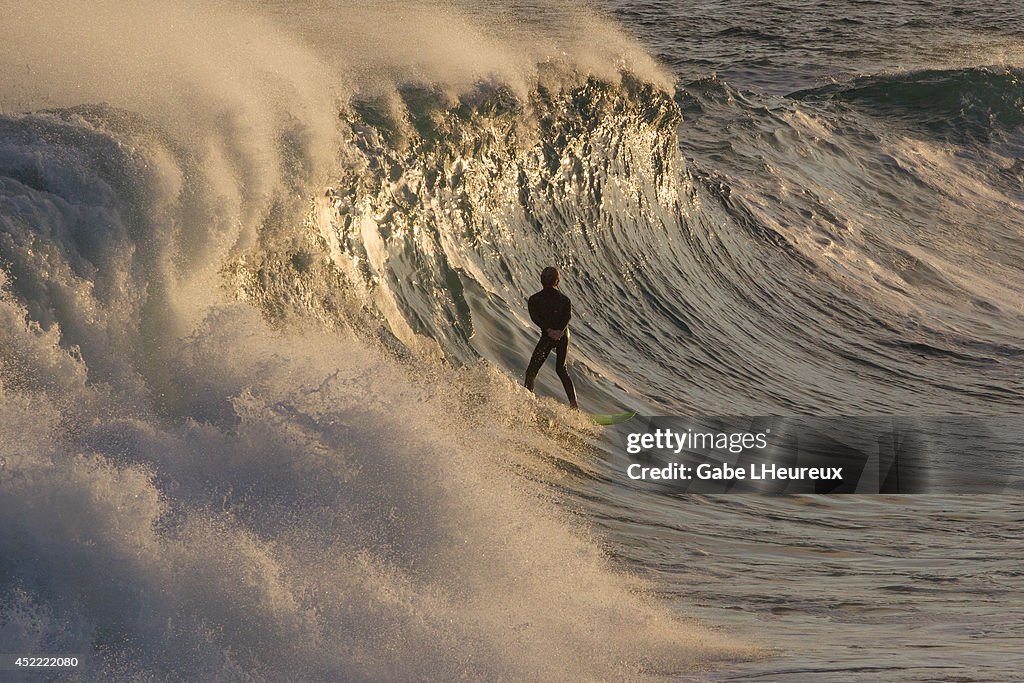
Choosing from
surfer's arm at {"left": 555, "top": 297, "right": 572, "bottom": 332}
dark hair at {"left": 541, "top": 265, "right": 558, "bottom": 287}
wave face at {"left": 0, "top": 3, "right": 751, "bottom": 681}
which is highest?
dark hair at {"left": 541, "top": 265, "right": 558, "bottom": 287}

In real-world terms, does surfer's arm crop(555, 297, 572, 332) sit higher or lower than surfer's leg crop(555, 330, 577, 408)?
higher

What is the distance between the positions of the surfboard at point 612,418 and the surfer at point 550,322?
439 mm

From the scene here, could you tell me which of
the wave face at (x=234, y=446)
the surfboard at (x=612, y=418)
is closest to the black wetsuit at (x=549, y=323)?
the wave face at (x=234, y=446)

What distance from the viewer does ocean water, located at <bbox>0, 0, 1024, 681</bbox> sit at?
468cm

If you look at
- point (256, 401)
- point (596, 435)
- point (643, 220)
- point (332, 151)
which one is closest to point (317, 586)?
point (256, 401)

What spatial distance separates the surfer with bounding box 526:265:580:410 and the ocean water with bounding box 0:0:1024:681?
9.2 inches

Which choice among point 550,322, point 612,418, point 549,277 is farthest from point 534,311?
point 612,418

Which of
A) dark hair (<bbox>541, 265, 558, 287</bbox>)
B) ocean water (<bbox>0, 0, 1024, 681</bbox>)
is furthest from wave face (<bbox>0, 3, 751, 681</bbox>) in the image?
dark hair (<bbox>541, 265, 558, 287</bbox>)

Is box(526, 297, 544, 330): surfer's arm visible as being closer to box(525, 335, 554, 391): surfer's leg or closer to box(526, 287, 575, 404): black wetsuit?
box(526, 287, 575, 404): black wetsuit

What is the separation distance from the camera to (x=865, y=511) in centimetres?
738

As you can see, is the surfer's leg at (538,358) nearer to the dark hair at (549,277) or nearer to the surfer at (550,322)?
the surfer at (550,322)

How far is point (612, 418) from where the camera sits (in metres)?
8.77

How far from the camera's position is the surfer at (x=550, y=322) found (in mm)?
7758

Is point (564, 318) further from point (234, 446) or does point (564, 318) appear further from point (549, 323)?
point (234, 446)
